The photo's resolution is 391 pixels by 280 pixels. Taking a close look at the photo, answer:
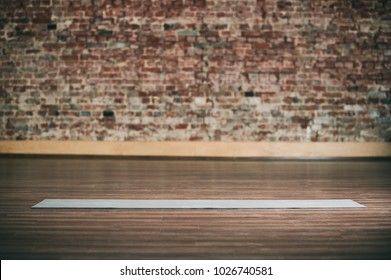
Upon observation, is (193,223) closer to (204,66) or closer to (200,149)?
(200,149)

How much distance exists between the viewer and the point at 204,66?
6020 millimetres

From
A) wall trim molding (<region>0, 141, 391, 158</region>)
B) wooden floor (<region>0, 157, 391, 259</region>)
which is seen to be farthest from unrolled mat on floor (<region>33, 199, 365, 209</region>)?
wall trim molding (<region>0, 141, 391, 158</region>)

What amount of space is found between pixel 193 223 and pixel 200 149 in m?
4.03

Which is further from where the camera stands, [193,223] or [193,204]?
[193,204]

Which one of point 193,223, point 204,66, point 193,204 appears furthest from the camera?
point 204,66

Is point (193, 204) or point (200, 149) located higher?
point (193, 204)

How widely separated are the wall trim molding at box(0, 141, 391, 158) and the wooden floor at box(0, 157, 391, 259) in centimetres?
215

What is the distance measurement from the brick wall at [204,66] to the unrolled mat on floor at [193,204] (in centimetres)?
347

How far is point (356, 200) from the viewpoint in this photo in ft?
8.77

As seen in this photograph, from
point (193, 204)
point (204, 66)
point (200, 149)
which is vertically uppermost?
point (204, 66)

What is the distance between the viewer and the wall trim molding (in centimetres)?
601

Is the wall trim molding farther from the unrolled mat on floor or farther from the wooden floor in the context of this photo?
the unrolled mat on floor

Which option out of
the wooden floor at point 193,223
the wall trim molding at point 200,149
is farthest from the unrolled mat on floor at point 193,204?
the wall trim molding at point 200,149

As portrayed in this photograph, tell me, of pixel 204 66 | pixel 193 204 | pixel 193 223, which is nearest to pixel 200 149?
pixel 204 66
